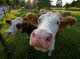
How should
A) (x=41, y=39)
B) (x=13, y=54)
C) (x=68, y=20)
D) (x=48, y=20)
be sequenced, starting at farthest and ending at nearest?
(x=13, y=54) < (x=68, y=20) < (x=48, y=20) < (x=41, y=39)

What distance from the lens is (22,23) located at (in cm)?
457

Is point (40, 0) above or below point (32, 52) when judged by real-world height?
above

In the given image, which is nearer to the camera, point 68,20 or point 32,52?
point 68,20

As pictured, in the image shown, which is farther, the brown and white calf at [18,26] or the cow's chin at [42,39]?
the brown and white calf at [18,26]

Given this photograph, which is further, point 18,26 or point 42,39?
point 18,26

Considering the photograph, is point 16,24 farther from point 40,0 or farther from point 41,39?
point 40,0

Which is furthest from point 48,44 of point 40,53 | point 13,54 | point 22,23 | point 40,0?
A: point 40,0

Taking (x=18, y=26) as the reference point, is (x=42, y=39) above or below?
above

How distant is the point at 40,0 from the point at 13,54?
2583cm

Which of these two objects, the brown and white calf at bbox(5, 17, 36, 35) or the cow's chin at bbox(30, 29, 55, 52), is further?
the brown and white calf at bbox(5, 17, 36, 35)

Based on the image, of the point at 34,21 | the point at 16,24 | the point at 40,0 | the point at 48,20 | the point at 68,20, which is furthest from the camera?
the point at 40,0

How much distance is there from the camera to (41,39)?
1.93 metres

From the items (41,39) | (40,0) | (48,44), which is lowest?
(48,44)

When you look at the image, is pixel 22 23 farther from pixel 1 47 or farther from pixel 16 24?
Answer: pixel 1 47
